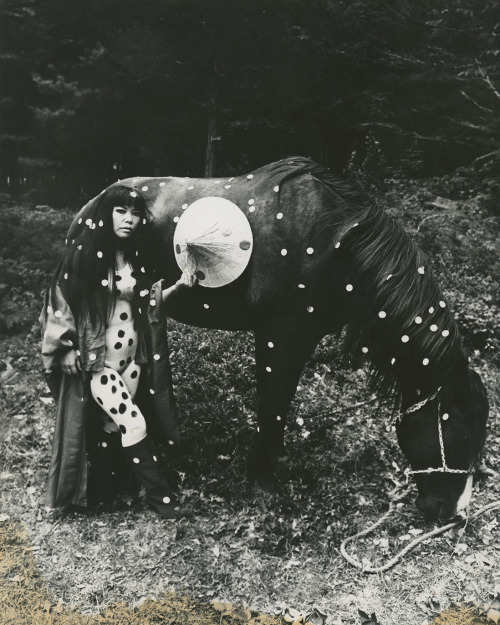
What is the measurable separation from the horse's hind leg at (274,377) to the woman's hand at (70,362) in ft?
3.24

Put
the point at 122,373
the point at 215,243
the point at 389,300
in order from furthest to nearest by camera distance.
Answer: the point at 122,373, the point at 215,243, the point at 389,300

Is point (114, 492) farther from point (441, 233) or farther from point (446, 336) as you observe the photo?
point (441, 233)

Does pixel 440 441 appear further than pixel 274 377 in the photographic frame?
No

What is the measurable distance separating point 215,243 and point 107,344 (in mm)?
797

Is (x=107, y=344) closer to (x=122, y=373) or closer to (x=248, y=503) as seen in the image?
(x=122, y=373)

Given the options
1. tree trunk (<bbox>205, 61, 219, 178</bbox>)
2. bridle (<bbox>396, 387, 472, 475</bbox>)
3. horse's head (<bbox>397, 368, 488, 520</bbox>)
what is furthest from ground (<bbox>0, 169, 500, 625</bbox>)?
tree trunk (<bbox>205, 61, 219, 178</bbox>)

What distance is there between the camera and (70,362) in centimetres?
305

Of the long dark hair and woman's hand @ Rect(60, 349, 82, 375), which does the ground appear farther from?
woman's hand @ Rect(60, 349, 82, 375)

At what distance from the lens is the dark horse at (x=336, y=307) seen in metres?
2.87

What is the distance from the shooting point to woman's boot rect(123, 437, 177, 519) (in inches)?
122

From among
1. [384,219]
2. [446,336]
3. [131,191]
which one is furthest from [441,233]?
[131,191]

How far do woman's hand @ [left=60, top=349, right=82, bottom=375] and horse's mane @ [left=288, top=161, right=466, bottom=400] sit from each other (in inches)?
54.7

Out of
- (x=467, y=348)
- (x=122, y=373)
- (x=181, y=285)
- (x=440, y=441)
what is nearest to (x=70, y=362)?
(x=122, y=373)

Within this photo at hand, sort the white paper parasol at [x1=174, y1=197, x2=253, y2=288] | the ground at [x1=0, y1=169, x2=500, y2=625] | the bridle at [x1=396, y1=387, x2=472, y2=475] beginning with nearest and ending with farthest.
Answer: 1. the ground at [x1=0, y1=169, x2=500, y2=625]
2. the bridle at [x1=396, y1=387, x2=472, y2=475]
3. the white paper parasol at [x1=174, y1=197, x2=253, y2=288]
